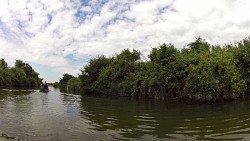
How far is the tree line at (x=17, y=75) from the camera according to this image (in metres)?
85.3

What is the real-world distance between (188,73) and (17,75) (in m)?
84.4

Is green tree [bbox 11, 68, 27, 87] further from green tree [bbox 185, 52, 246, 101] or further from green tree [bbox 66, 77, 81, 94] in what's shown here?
green tree [bbox 185, 52, 246, 101]

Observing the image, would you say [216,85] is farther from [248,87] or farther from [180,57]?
[180,57]

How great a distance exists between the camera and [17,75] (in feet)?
328

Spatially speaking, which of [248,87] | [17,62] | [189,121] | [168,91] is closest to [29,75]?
[17,62]

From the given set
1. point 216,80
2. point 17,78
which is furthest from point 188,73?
point 17,78

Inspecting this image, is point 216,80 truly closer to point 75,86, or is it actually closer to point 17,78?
point 75,86

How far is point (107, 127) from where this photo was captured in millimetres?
13844

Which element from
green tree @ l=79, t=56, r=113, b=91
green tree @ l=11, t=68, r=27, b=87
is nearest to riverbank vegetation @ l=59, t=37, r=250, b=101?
green tree @ l=79, t=56, r=113, b=91

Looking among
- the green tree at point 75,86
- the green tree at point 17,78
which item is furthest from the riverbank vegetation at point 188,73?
the green tree at point 17,78

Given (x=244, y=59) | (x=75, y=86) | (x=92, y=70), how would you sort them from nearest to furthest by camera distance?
(x=244, y=59) → (x=92, y=70) → (x=75, y=86)

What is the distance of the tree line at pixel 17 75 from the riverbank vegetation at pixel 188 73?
50200 mm

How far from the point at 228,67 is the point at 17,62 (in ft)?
355

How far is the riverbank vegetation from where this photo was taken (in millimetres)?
25983
